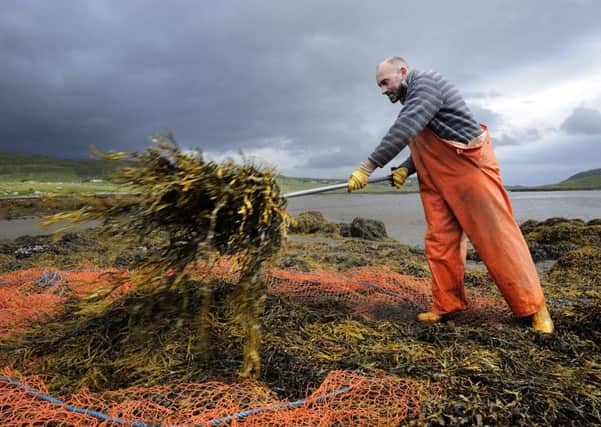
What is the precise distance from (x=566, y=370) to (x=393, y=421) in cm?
129

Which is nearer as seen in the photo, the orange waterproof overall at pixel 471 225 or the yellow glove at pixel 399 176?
the orange waterproof overall at pixel 471 225

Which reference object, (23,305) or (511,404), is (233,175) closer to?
(511,404)

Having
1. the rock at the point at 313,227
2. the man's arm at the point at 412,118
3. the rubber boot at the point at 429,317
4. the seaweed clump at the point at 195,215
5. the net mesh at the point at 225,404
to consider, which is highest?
the man's arm at the point at 412,118

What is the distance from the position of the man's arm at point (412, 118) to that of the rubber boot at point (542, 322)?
1812mm

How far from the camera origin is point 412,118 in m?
3.14

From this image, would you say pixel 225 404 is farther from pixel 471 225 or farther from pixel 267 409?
pixel 471 225

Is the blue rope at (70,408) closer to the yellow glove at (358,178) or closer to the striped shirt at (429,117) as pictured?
the yellow glove at (358,178)

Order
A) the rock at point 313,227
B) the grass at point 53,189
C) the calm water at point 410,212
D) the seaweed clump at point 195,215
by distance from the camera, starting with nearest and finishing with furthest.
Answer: the seaweed clump at point 195,215, the grass at point 53,189, the rock at point 313,227, the calm water at point 410,212

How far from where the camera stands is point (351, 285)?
14.1ft

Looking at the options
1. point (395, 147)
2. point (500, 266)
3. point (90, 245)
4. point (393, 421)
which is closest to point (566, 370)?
point (500, 266)

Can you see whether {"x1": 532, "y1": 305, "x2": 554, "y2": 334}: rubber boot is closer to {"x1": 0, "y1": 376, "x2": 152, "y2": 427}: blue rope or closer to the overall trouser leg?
the overall trouser leg

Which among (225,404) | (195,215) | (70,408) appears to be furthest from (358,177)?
(70,408)

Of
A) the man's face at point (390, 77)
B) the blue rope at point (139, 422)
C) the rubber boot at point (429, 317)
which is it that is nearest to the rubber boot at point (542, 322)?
the rubber boot at point (429, 317)

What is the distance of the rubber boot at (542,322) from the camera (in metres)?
3.12
